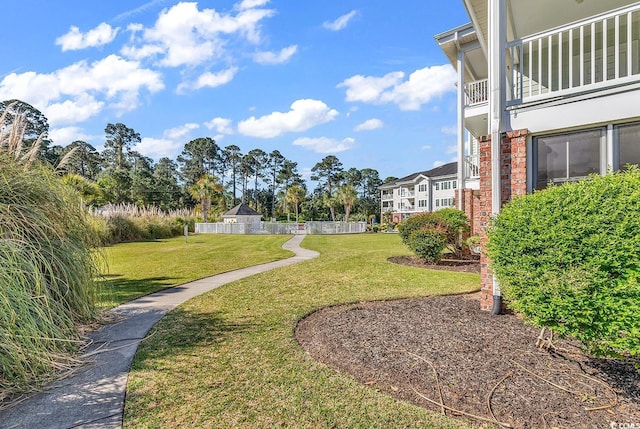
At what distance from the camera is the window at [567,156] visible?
4668 millimetres

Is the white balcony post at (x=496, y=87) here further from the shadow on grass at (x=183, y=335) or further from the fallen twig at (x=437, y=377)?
the shadow on grass at (x=183, y=335)

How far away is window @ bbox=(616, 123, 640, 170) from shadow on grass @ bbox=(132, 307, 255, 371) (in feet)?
19.0

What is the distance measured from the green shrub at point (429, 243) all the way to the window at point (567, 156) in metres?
5.63

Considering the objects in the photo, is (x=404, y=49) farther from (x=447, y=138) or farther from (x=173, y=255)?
Answer: (x=173, y=255)

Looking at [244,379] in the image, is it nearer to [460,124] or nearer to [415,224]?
[415,224]

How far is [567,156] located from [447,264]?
6.57 meters

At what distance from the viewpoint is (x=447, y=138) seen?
17.4 m

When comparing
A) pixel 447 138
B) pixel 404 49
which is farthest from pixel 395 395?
pixel 447 138

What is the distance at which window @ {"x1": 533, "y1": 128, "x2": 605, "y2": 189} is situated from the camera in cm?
467

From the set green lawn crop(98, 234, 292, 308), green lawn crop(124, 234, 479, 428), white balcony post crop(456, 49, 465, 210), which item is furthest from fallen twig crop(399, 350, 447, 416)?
white balcony post crop(456, 49, 465, 210)

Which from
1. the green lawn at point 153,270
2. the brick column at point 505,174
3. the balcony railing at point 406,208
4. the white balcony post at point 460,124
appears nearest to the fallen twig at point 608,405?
the brick column at point 505,174

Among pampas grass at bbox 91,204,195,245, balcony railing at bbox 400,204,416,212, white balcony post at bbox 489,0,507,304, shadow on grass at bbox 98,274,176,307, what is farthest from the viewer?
balcony railing at bbox 400,204,416,212

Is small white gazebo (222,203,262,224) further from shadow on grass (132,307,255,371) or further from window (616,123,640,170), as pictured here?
window (616,123,640,170)

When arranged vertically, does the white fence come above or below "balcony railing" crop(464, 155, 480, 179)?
below
